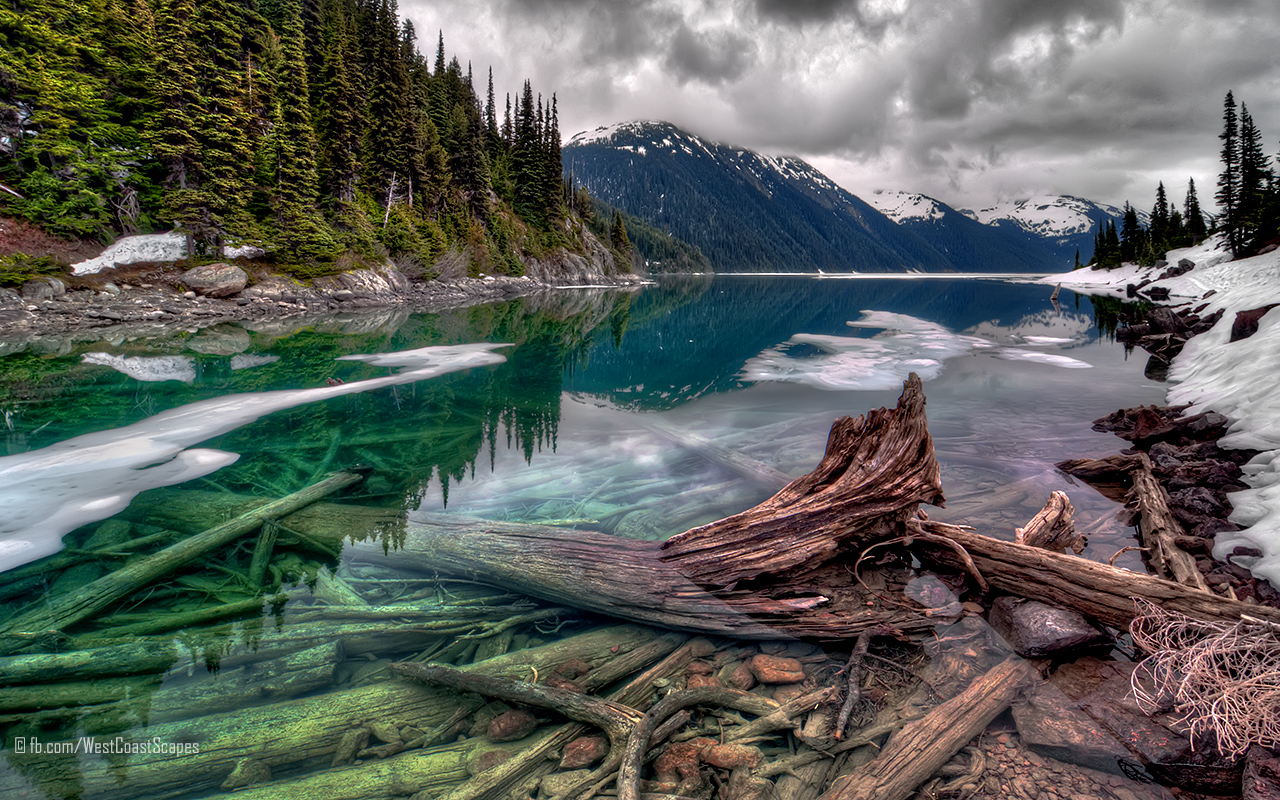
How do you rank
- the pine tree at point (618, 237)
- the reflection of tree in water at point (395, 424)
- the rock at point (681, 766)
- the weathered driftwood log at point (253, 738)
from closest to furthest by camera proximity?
1. the weathered driftwood log at point (253, 738)
2. the rock at point (681, 766)
3. the reflection of tree in water at point (395, 424)
4. the pine tree at point (618, 237)

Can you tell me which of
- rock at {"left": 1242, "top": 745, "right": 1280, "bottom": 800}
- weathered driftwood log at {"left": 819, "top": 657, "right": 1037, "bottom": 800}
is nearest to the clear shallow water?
weathered driftwood log at {"left": 819, "top": 657, "right": 1037, "bottom": 800}

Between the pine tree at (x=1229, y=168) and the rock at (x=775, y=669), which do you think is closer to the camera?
the rock at (x=775, y=669)

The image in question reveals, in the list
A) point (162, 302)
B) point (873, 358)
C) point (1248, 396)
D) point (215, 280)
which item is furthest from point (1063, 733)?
point (215, 280)

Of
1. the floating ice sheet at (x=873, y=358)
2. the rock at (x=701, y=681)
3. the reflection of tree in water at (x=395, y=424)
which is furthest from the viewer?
the floating ice sheet at (x=873, y=358)

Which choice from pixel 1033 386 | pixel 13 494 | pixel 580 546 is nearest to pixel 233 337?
pixel 13 494

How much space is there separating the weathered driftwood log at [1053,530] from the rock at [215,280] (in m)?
38.3

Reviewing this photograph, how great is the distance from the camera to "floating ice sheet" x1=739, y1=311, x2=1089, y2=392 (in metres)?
18.0

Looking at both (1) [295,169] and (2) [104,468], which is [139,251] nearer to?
(1) [295,169]

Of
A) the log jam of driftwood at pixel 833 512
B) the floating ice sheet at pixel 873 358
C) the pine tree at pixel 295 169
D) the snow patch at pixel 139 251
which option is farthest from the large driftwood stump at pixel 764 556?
the pine tree at pixel 295 169

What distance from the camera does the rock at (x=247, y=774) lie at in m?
3.38

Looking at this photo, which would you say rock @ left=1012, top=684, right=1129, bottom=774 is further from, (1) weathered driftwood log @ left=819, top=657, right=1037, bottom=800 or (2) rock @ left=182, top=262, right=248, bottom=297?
(2) rock @ left=182, top=262, right=248, bottom=297

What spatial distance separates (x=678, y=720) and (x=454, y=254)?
53.8 meters

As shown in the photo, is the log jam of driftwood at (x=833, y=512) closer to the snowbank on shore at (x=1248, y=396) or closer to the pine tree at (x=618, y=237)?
the snowbank on shore at (x=1248, y=396)

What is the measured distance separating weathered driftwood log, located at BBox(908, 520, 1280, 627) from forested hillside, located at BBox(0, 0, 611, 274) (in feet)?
135
